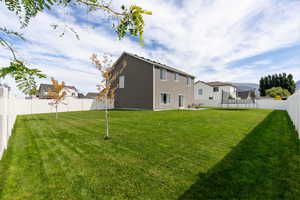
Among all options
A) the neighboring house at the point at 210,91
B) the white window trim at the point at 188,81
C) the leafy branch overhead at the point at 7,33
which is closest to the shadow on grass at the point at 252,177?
the leafy branch overhead at the point at 7,33

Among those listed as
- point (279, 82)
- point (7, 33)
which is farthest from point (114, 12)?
point (279, 82)

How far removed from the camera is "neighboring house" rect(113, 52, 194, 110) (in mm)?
18391

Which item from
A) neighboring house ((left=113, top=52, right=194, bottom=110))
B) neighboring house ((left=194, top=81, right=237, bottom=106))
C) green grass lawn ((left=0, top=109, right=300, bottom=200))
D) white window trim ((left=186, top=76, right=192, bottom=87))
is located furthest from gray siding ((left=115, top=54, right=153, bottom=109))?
neighboring house ((left=194, top=81, right=237, bottom=106))

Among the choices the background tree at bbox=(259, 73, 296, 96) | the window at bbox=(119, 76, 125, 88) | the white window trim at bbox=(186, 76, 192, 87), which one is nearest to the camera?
the window at bbox=(119, 76, 125, 88)

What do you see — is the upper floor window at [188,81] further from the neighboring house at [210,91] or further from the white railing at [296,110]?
the white railing at [296,110]

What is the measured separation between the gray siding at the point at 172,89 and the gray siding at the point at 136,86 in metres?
0.92

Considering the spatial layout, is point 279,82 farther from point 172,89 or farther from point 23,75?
point 23,75

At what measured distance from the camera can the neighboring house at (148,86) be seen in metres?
18.4

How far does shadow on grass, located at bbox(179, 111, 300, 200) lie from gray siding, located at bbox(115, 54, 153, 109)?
14534mm

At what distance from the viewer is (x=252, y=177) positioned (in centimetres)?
294

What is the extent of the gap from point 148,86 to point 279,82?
199 ft

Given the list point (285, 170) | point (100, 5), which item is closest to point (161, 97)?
point (285, 170)

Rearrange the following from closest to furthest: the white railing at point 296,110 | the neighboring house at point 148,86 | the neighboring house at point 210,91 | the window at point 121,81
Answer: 1. the white railing at point 296,110
2. the neighboring house at point 148,86
3. the window at point 121,81
4. the neighboring house at point 210,91

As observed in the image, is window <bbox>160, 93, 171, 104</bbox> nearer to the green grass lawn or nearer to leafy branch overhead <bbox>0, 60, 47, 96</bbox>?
A: the green grass lawn
